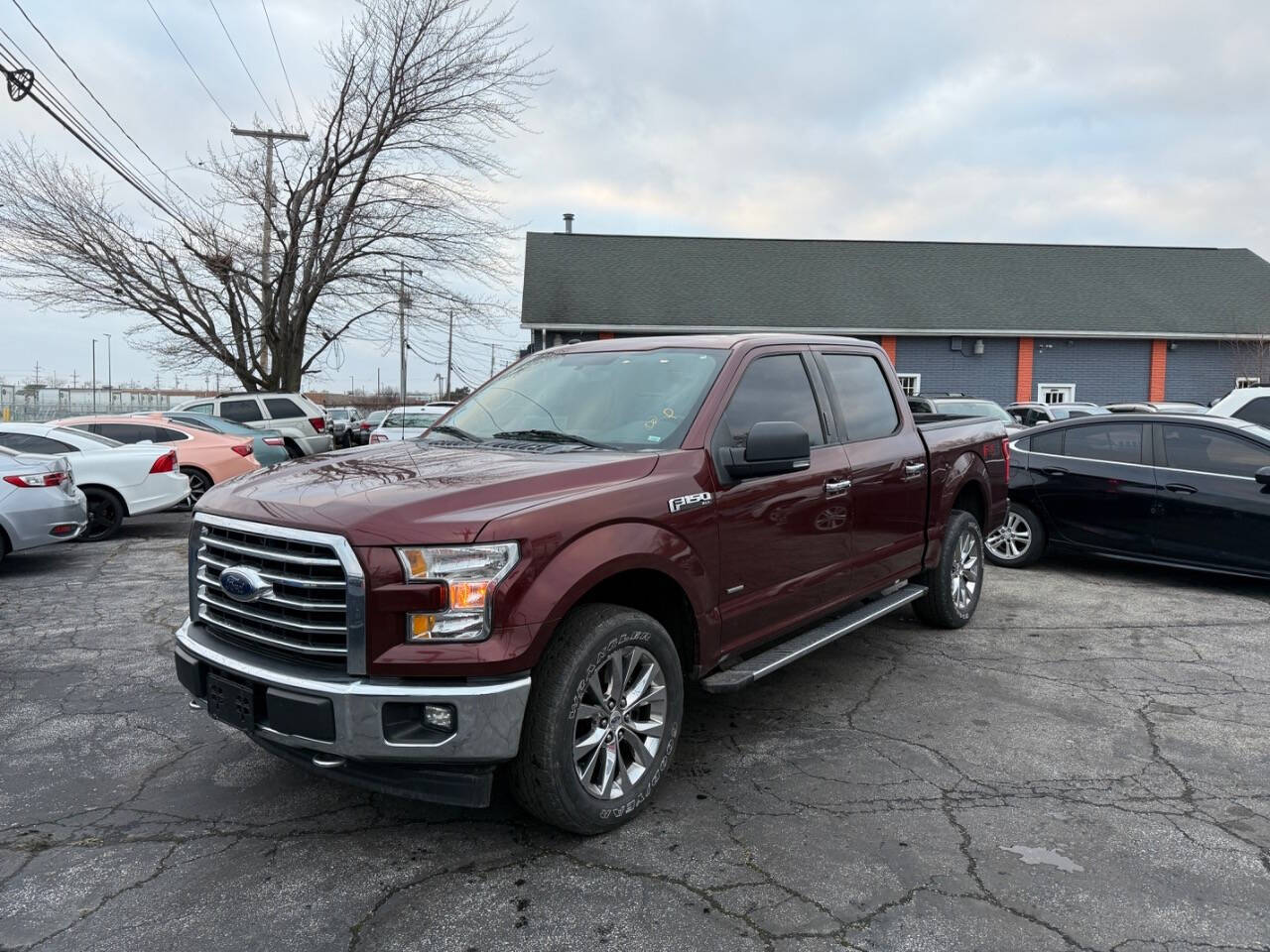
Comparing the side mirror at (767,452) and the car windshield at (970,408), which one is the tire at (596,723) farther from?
the car windshield at (970,408)

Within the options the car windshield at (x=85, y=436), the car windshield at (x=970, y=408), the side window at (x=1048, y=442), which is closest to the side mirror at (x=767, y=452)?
the side window at (x=1048, y=442)

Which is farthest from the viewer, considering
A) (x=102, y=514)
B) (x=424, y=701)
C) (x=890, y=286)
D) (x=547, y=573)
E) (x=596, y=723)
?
(x=890, y=286)

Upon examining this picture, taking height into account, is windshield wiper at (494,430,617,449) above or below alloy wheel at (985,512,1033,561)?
above

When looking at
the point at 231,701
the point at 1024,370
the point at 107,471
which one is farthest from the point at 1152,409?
the point at 1024,370

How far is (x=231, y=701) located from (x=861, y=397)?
142 inches

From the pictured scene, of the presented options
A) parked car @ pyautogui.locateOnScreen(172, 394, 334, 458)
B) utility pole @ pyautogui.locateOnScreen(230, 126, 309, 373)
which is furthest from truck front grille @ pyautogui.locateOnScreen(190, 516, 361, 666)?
utility pole @ pyautogui.locateOnScreen(230, 126, 309, 373)

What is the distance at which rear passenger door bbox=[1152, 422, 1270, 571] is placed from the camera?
691cm

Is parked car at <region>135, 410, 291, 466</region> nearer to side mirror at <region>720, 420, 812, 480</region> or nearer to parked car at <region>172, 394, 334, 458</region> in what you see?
parked car at <region>172, 394, 334, 458</region>

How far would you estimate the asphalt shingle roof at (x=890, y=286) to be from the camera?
88.0 ft

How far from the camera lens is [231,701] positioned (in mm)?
3104

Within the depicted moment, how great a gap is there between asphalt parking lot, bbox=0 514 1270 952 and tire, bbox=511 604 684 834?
0.17 m

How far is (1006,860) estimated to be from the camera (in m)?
3.07

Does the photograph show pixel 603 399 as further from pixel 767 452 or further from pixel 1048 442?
pixel 1048 442

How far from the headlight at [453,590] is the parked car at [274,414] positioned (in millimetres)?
14798
